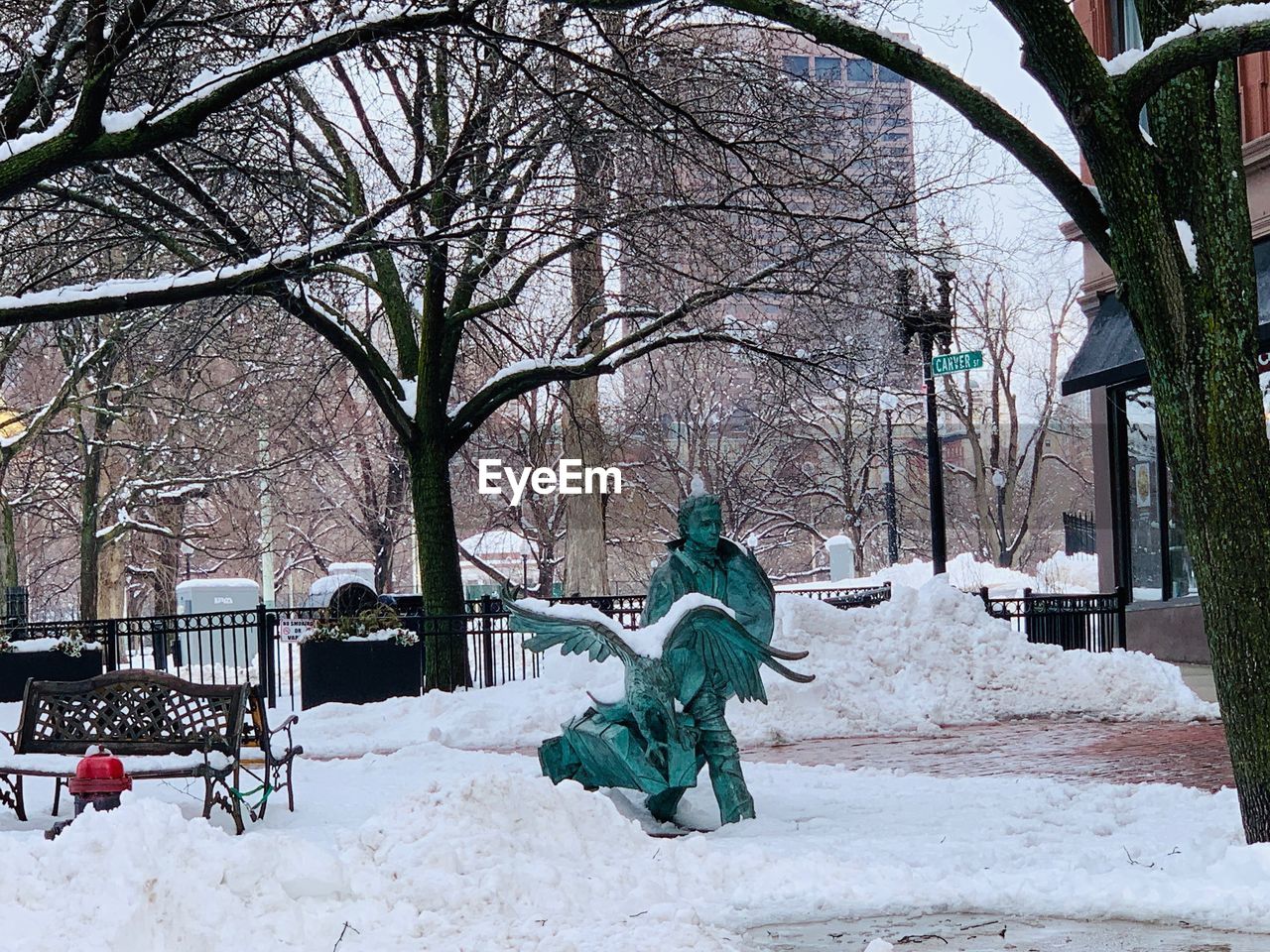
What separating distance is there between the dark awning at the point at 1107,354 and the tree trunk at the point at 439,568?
8560 mm

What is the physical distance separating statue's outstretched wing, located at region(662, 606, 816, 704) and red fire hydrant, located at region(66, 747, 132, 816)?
297cm

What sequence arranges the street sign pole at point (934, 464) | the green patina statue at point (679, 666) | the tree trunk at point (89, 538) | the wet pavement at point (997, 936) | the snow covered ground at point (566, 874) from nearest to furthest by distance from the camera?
the snow covered ground at point (566, 874)
the wet pavement at point (997, 936)
the green patina statue at point (679, 666)
the street sign pole at point (934, 464)
the tree trunk at point (89, 538)

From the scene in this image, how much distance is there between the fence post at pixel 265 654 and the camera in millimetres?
16859

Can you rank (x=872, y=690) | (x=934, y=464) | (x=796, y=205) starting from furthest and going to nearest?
(x=934, y=464) < (x=796, y=205) < (x=872, y=690)

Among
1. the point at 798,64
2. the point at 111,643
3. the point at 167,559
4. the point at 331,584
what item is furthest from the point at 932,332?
the point at 167,559

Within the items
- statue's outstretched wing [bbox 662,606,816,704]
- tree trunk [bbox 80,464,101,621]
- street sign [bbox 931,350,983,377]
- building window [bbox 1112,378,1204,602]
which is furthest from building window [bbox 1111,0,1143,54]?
tree trunk [bbox 80,464,101,621]

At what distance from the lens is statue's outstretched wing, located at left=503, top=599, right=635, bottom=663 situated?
813cm

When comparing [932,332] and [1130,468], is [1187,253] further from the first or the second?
[1130,468]

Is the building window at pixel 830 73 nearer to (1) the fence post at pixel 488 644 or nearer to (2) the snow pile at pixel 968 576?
(1) the fence post at pixel 488 644

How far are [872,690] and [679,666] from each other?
6.28 m

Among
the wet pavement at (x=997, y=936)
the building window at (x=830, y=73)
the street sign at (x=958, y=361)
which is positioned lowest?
the wet pavement at (x=997, y=936)

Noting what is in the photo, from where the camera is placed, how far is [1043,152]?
697 cm

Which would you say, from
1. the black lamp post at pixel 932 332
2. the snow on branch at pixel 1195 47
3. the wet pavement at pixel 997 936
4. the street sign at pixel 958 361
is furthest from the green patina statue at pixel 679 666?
the black lamp post at pixel 932 332

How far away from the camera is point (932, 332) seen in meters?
16.6
